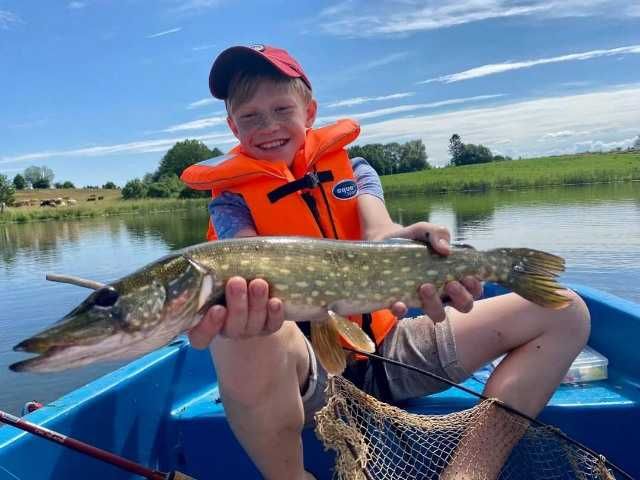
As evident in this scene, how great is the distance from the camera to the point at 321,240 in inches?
93.7

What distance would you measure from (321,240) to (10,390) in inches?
220

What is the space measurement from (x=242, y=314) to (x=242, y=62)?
1.49 meters

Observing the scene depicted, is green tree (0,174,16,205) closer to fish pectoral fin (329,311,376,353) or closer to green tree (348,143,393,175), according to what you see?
green tree (348,143,393,175)

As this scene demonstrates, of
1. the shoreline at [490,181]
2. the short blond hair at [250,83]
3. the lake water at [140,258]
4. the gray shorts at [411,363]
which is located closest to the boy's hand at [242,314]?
the gray shorts at [411,363]

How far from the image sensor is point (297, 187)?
3090mm

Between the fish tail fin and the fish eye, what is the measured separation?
1.62m

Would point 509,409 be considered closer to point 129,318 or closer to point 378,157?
point 129,318

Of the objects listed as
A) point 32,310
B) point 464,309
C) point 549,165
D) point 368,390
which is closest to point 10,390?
point 32,310

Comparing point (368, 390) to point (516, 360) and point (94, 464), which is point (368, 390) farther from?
point (94, 464)

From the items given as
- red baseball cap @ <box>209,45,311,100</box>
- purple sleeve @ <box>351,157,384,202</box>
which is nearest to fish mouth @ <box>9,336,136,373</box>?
red baseball cap @ <box>209,45,311,100</box>

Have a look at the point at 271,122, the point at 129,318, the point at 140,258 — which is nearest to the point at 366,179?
the point at 271,122

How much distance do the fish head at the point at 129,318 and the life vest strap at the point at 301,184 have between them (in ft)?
3.31

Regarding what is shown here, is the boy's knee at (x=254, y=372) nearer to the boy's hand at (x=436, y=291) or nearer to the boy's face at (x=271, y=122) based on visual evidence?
the boy's hand at (x=436, y=291)

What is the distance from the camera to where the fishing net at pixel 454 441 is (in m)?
2.27
